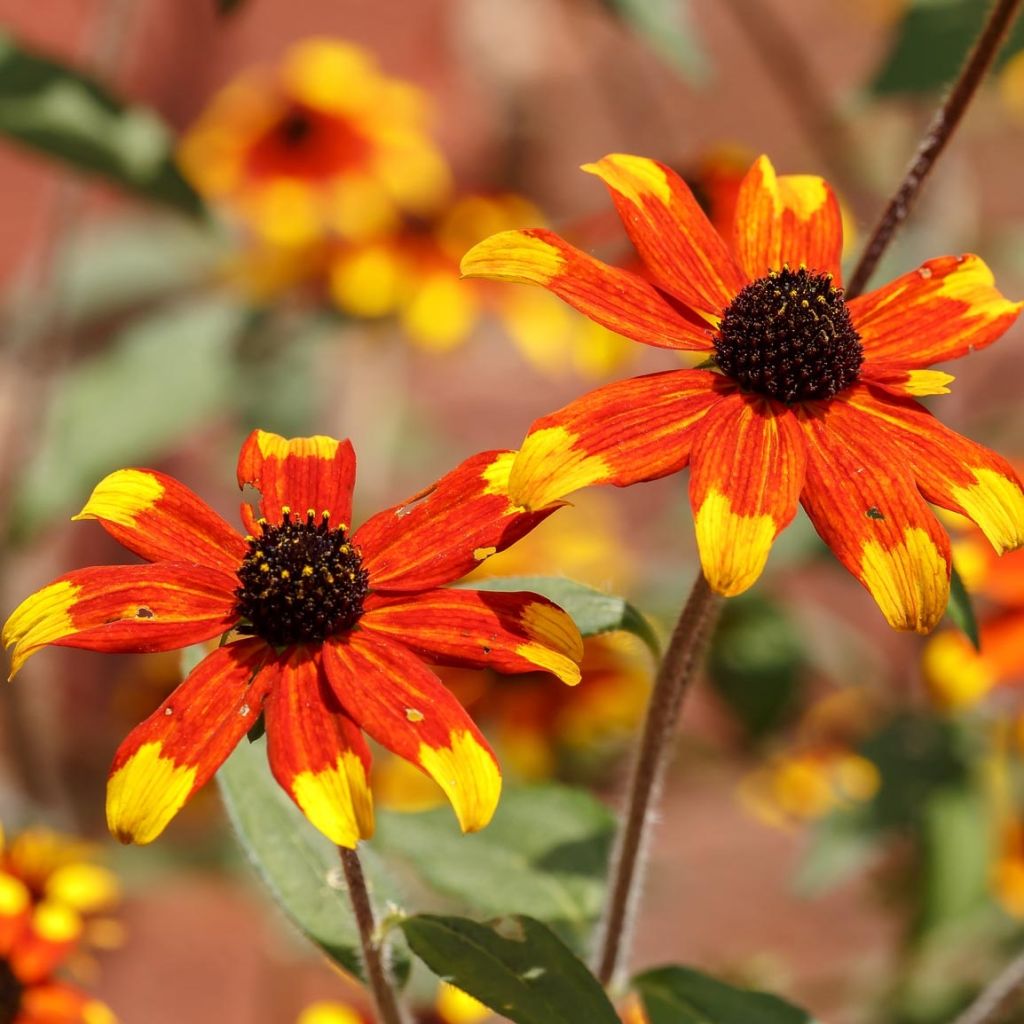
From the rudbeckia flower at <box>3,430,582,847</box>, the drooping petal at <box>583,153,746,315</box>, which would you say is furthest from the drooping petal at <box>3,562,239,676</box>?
the drooping petal at <box>583,153,746,315</box>

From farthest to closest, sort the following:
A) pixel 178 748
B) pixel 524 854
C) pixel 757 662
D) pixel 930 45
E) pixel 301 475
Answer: pixel 757 662 < pixel 930 45 < pixel 524 854 < pixel 301 475 < pixel 178 748

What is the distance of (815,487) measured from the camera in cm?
54

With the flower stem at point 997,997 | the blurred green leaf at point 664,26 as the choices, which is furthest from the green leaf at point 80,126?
the flower stem at point 997,997

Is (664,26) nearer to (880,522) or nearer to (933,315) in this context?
(933,315)

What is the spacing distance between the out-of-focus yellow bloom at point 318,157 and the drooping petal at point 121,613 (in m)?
1.00

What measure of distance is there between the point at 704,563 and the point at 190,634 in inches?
7.9

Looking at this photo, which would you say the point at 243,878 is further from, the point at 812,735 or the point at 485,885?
the point at 485,885

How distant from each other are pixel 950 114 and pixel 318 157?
1.06 metres

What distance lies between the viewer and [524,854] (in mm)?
777

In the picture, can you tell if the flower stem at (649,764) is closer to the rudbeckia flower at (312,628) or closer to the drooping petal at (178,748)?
the rudbeckia flower at (312,628)

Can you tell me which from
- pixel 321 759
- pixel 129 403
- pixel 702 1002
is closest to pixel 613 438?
pixel 321 759

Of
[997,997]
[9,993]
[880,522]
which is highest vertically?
[880,522]

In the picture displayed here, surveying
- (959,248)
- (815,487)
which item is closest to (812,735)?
(959,248)

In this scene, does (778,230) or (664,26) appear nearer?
(778,230)
